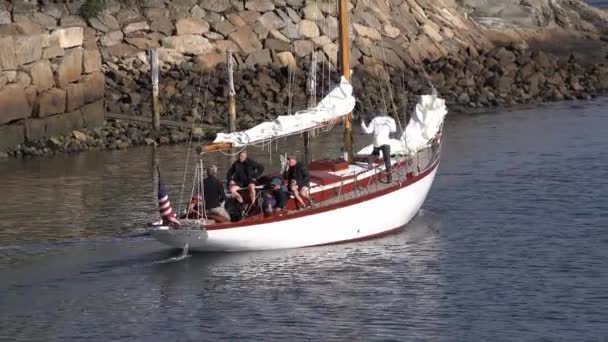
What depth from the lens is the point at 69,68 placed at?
1960 inches

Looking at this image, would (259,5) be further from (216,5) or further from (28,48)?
(28,48)

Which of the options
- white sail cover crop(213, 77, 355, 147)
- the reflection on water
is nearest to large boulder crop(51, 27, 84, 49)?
the reflection on water

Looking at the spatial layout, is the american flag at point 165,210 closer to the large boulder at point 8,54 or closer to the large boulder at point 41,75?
the large boulder at point 8,54

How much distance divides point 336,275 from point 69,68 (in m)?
23.0

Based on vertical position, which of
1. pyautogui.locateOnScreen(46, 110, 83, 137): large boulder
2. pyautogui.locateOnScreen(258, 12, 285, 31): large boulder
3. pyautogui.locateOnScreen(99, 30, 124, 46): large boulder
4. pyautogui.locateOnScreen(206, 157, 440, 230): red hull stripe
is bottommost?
pyautogui.locateOnScreen(206, 157, 440, 230): red hull stripe

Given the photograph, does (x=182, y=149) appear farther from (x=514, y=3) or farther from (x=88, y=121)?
(x=514, y=3)

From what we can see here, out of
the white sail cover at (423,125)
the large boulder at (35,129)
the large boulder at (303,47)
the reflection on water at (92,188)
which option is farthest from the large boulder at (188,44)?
the white sail cover at (423,125)

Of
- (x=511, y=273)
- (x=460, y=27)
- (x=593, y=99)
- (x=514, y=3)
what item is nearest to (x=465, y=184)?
(x=511, y=273)

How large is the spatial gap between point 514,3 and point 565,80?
14.1 m

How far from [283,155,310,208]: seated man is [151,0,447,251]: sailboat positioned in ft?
0.92

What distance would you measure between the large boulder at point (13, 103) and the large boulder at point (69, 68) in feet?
6.31

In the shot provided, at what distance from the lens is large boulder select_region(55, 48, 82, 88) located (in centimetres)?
4928

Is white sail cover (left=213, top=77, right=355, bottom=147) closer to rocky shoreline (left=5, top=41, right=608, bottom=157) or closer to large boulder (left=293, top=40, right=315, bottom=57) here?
rocky shoreline (left=5, top=41, right=608, bottom=157)

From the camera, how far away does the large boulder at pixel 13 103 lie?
46844mm
